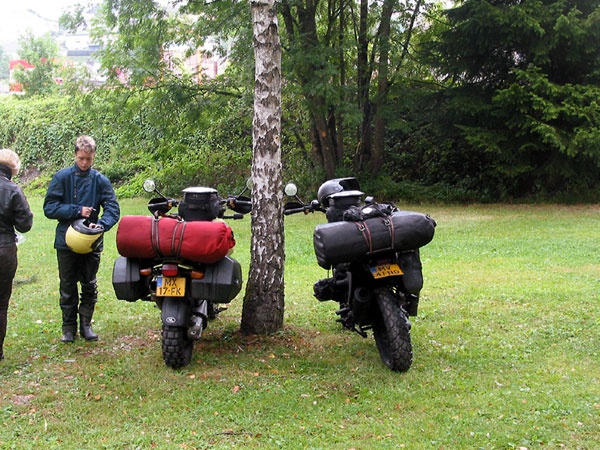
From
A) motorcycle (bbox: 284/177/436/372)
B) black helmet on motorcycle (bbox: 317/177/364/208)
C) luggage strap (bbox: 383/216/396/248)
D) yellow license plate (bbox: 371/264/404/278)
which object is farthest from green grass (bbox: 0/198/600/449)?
black helmet on motorcycle (bbox: 317/177/364/208)

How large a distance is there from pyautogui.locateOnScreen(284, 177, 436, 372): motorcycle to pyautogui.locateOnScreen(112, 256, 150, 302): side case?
54.6 inches

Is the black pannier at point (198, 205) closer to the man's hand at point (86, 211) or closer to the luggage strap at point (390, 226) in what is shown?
the man's hand at point (86, 211)

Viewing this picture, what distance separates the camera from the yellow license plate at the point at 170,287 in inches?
192

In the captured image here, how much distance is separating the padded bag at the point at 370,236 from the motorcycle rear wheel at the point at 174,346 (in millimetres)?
1247

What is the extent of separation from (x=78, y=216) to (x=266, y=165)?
1.69 m

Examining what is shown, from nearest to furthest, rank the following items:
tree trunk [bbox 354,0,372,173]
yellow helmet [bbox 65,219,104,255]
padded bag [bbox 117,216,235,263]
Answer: padded bag [bbox 117,216,235,263] → yellow helmet [bbox 65,219,104,255] → tree trunk [bbox 354,0,372,173]

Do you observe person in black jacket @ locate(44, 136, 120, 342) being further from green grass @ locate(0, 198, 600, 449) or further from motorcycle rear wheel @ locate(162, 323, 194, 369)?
motorcycle rear wheel @ locate(162, 323, 194, 369)

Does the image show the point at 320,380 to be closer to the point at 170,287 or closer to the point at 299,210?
the point at 170,287

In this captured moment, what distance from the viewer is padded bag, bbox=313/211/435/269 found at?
460cm

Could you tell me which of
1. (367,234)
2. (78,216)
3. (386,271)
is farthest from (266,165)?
(78,216)

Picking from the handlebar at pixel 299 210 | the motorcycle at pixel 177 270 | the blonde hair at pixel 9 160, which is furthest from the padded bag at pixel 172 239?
the blonde hair at pixel 9 160

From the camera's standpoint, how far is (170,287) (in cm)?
490

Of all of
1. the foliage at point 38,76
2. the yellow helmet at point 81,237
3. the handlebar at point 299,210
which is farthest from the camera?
the foliage at point 38,76

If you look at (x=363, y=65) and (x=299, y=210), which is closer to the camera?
(x=299, y=210)
